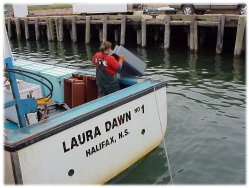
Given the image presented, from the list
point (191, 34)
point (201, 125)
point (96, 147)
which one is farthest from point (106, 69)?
point (191, 34)

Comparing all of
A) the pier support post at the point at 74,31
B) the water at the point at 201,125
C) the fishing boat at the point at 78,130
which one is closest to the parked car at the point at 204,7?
the water at the point at 201,125

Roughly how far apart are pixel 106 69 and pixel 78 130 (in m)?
1.68

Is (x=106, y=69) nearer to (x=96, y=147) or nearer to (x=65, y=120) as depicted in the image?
(x=96, y=147)

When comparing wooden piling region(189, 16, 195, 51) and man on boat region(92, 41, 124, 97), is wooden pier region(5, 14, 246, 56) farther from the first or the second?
man on boat region(92, 41, 124, 97)

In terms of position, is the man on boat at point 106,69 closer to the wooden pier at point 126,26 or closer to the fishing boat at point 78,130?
the fishing boat at point 78,130

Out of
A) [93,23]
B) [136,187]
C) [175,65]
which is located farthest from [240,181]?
[93,23]

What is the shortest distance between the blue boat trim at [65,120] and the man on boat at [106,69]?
0.48 metres

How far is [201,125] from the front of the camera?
7543 millimetres

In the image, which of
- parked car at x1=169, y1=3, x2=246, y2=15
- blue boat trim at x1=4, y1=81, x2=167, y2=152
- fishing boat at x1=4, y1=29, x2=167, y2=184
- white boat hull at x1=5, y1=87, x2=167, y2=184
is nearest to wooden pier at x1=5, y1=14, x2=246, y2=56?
parked car at x1=169, y1=3, x2=246, y2=15

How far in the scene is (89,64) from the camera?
15.5m

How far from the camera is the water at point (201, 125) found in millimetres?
5742

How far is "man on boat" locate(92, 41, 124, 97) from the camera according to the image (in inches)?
231

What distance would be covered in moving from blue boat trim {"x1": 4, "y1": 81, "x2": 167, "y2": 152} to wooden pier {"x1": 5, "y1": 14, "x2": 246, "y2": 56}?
32.4ft

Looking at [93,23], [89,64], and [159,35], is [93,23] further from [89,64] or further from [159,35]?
[89,64]
